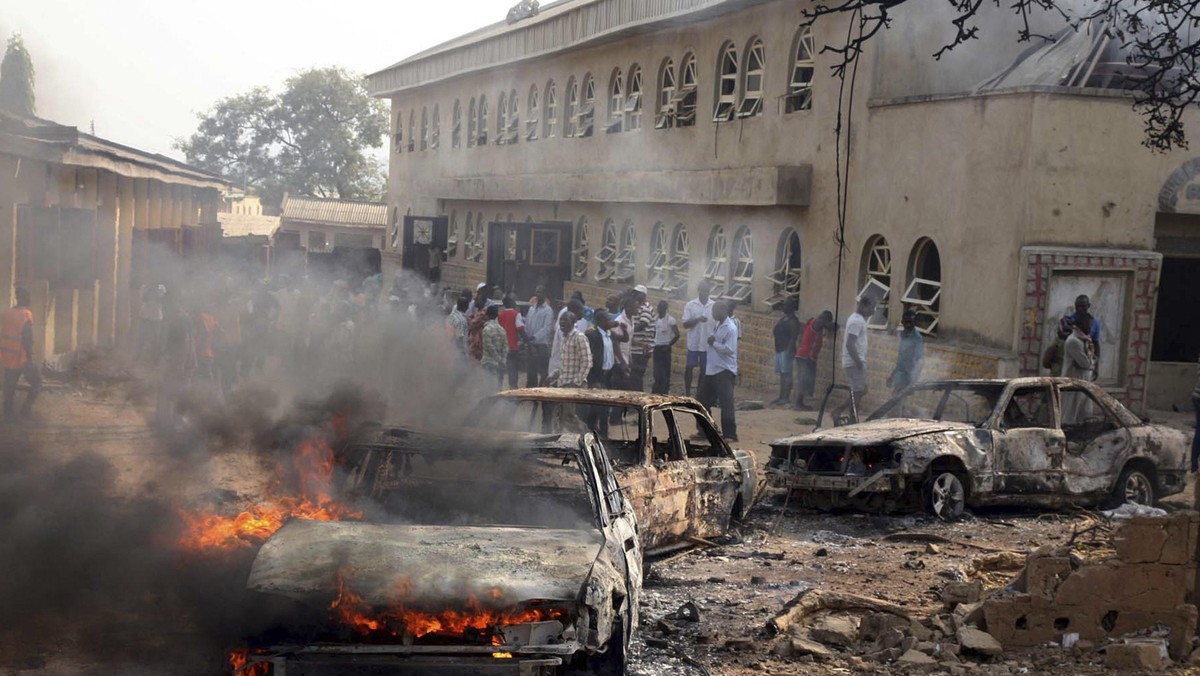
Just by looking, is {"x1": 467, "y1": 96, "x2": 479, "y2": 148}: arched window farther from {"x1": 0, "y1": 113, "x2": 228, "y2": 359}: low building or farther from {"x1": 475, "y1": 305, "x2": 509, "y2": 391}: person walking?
{"x1": 475, "y1": 305, "x2": 509, "y2": 391}: person walking

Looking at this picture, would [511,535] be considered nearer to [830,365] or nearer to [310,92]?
[830,365]

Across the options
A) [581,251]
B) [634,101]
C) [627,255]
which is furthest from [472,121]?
[627,255]

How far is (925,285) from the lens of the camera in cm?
1944

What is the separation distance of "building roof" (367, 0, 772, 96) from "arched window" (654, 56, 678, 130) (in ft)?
2.90

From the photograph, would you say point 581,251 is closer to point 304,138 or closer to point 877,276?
point 877,276

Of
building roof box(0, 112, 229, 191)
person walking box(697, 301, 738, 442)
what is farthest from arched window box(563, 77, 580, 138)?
person walking box(697, 301, 738, 442)

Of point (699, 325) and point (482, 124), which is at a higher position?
point (482, 124)

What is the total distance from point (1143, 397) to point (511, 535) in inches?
543

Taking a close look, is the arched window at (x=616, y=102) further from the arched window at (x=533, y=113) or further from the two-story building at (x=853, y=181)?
the arched window at (x=533, y=113)

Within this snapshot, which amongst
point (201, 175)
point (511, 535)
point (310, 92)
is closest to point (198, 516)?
point (511, 535)

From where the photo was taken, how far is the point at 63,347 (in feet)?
67.2

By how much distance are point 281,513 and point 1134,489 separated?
8.90m

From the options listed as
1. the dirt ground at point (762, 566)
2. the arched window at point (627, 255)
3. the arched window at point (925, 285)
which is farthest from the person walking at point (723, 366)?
the arched window at point (627, 255)

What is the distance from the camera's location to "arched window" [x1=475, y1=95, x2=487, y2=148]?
38.2 m
